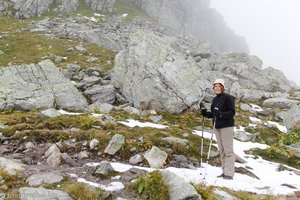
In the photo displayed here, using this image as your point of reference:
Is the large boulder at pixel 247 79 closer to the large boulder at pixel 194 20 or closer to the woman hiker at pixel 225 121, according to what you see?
the woman hiker at pixel 225 121

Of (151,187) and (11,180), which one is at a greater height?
(151,187)

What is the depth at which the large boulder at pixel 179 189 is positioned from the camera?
372 inches

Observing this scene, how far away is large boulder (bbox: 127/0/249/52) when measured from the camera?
10806cm

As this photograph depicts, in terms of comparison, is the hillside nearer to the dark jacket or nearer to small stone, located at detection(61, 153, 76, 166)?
small stone, located at detection(61, 153, 76, 166)

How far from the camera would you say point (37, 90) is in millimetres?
24797

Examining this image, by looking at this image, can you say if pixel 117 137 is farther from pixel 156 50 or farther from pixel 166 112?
pixel 156 50

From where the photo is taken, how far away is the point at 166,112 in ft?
82.3

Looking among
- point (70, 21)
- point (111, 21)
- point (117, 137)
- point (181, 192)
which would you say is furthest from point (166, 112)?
point (111, 21)

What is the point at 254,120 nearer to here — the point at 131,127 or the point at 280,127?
the point at 280,127

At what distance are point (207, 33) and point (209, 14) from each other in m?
11.7

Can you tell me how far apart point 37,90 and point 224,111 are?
50.4ft

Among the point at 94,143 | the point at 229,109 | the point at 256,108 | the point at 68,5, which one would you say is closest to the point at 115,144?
the point at 94,143

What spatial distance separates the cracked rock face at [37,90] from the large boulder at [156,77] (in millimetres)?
4094

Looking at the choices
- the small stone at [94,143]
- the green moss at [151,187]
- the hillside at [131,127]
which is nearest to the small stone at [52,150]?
the hillside at [131,127]
